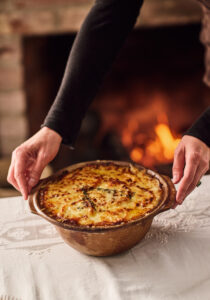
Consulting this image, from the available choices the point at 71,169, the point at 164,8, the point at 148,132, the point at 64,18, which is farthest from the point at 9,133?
the point at 71,169

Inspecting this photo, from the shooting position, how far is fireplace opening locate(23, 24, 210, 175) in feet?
9.31

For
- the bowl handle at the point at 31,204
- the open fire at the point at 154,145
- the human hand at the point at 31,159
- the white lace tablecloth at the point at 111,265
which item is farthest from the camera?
the open fire at the point at 154,145

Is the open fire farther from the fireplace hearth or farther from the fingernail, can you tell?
the fingernail


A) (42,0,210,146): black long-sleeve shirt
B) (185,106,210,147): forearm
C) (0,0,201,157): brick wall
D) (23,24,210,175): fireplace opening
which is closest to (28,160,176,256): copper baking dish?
(185,106,210,147): forearm

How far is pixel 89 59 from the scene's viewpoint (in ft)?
4.34

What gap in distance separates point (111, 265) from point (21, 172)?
365 mm

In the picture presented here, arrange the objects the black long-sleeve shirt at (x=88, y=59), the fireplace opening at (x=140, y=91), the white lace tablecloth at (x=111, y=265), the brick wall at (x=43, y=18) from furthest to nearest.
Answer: the fireplace opening at (x=140, y=91), the brick wall at (x=43, y=18), the black long-sleeve shirt at (x=88, y=59), the white lace tablecloth at (x=111, y=265)

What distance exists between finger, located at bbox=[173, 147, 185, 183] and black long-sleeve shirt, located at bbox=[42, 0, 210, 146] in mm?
409

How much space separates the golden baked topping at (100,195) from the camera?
923 millimetres

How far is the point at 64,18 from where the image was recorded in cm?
218

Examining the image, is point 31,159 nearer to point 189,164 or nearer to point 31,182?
point 31,182

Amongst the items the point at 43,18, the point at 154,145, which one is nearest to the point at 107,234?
the point at 43,18

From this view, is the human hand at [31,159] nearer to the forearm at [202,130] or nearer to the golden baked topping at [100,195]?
the golden baked topping at [100,195]

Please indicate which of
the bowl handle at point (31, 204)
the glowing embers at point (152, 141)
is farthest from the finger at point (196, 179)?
the glowing embers at point (152, 141)
